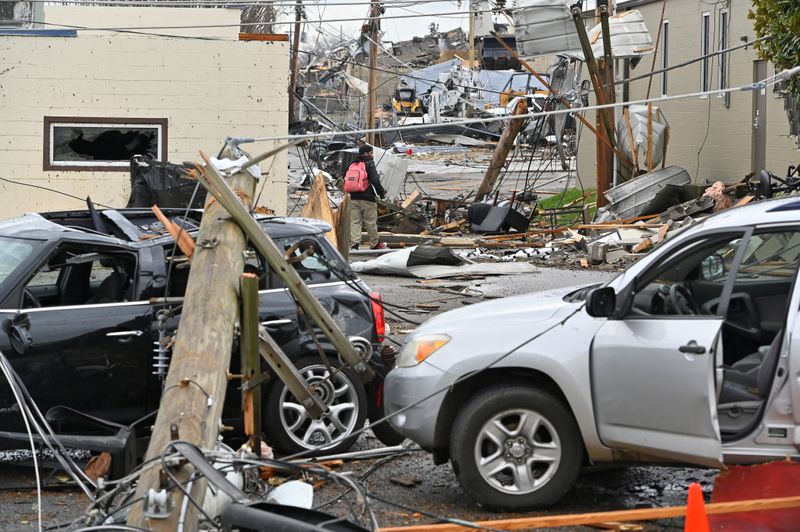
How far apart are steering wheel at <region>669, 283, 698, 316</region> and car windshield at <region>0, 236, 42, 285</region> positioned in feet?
13.3

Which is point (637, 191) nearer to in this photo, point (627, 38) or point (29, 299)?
point (627, 38)

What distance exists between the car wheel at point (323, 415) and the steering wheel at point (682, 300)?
2.21m

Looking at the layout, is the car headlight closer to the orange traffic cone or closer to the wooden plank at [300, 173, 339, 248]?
the orange traffic cone

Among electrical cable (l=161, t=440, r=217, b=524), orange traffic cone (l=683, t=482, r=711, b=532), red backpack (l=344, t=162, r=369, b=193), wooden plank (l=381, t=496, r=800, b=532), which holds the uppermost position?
red backpack (l=344, t=162, r=369, b=193)

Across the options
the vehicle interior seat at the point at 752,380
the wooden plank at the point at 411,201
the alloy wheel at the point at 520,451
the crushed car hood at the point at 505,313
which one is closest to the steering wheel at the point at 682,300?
the vehicle interior seat at the point at 752,380

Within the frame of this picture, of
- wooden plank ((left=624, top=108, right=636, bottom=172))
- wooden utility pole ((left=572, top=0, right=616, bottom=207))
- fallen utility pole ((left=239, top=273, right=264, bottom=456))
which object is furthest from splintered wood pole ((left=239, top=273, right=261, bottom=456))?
wooden plank ((left=624, top=108, right=636, bottom=172))

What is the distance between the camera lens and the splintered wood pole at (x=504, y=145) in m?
24.1

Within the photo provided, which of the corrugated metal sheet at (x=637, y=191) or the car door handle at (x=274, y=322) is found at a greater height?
the corrugated metal sheet at (x=637, y=191)

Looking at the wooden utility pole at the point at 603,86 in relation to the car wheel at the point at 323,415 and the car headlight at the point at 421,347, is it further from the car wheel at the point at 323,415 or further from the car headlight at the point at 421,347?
the car headlight at the point at 421,347

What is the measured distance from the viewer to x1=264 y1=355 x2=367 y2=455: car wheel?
7602 millimetres

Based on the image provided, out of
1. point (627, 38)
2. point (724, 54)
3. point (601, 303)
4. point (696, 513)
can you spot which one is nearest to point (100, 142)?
point (627, 38)

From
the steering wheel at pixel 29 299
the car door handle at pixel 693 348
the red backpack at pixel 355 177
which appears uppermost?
the red backpack at pixel 355 177

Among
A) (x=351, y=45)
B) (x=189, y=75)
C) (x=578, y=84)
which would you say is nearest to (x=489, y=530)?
(x=189, y=75)

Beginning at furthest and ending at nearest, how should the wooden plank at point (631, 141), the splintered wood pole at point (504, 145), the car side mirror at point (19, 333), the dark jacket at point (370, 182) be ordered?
the splintered wood pole at point (504, 145) < the wooden plank at point (631, 141) < the dark jacket at point (370, 182) < the car side mirror at point (19, 333)
